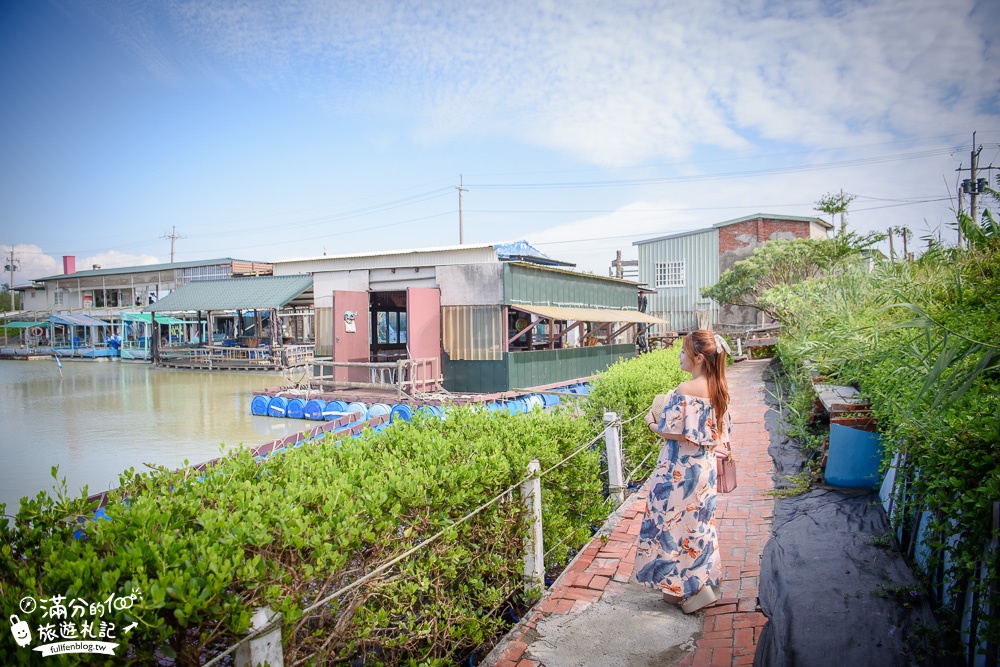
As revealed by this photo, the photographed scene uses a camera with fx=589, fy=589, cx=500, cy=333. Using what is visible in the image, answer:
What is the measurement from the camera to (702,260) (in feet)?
91.4

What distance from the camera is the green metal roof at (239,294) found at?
25659mm

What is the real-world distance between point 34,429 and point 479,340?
1122 centimetres

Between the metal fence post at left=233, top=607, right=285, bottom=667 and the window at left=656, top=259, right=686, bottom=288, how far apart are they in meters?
28.3

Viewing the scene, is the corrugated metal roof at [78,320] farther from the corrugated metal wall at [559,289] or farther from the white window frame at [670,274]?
the white window frame at [670,274]

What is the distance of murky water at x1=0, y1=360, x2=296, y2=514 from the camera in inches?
421

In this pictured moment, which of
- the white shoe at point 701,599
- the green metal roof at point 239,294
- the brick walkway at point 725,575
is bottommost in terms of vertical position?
the brick walkway at point 725,575

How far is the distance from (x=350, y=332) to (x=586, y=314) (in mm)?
6699

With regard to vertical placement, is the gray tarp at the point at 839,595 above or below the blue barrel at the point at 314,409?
above

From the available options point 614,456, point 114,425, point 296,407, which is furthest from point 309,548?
point 114,425

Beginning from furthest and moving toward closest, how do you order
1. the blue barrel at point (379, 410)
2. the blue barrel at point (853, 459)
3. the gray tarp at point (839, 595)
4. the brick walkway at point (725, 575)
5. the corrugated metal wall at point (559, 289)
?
the corrugated metal wall at point (559, 289) → the blue barrel at point (379, 410) → the blue barrel at point (853, 459) → the brick walkway at point (725, 575) → the gray tarp at point (839, 595)

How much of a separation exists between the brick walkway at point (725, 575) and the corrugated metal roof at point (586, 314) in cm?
808

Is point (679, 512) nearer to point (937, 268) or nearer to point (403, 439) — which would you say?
point (403, 439)

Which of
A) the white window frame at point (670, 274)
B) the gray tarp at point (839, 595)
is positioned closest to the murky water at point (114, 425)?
the gray tarp at point (839, 595)

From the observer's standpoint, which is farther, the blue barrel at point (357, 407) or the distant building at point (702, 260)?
the distant building at point (702, 260)
